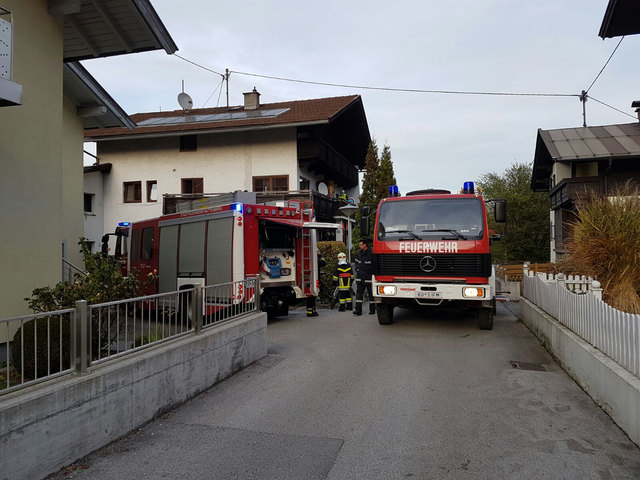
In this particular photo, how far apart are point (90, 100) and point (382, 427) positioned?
11370mm

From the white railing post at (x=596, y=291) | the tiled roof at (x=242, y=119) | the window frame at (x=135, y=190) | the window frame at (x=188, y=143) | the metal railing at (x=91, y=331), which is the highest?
the tiled roof at (x=242, y=119)

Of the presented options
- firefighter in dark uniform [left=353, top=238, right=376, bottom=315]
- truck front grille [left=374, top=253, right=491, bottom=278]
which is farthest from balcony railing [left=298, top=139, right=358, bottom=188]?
truck front grille [left=374, top=253, right=491, bottom=278]

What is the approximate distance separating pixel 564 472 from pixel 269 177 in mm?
20342

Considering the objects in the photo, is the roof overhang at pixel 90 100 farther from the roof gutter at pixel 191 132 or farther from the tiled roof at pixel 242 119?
the roof gutter at pixel 191 132

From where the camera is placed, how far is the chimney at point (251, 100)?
26.9 m

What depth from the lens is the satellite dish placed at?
90.5 feet

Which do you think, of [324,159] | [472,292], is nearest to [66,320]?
[472,292]

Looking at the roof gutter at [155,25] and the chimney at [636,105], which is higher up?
the chimney at [636,105]

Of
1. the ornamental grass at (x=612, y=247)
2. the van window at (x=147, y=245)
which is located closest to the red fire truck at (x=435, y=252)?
the ornamental grass at (x=612, y=247)

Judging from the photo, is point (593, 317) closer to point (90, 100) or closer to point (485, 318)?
point (485, 318)

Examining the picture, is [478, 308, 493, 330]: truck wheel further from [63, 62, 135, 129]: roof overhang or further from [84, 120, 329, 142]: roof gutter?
[84, 120, 329, 142]: roof gutter

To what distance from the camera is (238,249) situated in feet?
31.1

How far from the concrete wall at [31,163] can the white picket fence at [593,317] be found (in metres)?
7.18

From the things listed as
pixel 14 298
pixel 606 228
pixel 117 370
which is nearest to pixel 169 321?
pixel 117 370
